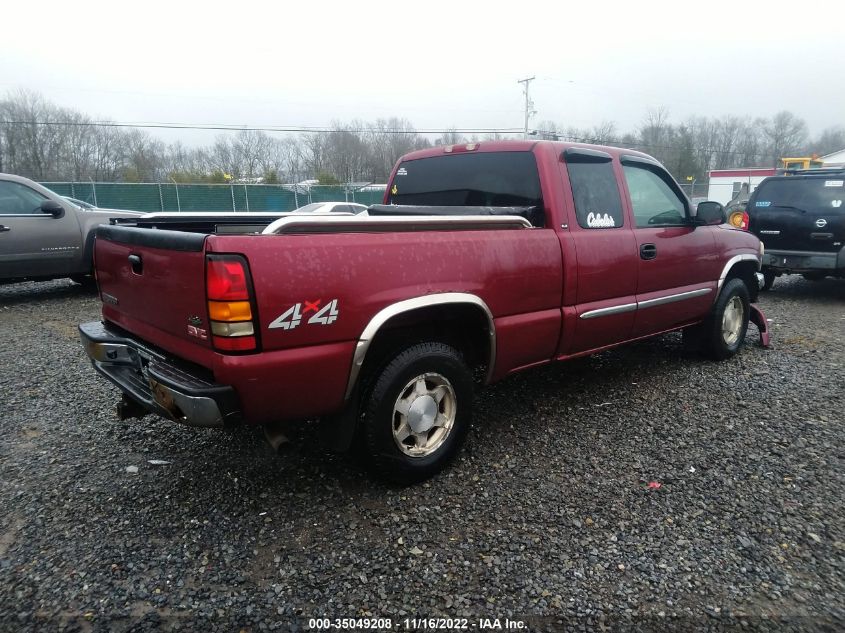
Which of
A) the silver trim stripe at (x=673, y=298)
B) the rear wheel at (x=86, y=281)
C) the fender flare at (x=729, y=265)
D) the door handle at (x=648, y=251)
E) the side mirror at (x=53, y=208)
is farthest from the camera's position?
the rear wheel at (x=86, y=281)

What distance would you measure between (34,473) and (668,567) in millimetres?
3335

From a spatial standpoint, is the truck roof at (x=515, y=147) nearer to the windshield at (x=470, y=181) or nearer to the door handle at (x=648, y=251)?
the windshield at (x=470, y=181)

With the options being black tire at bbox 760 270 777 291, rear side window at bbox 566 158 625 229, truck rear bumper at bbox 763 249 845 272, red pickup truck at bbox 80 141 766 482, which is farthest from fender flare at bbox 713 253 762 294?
black tire at bbox 760 270 777 291

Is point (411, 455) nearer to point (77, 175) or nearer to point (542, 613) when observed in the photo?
point (542, 613)

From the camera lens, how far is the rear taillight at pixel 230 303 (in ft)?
7.54

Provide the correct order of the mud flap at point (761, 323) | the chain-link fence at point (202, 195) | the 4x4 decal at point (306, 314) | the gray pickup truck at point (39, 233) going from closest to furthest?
the 4x4 decal at point (306, 314) → the mud flap at point (761, 323) → the gray pickup truck at point (39, 233) → the chain-link fence at point (202, 195)

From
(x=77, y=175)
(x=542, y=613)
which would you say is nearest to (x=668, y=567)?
(x=542, y=613)

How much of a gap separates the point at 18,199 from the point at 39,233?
563 millimetres

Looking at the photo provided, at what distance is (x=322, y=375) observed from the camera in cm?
258

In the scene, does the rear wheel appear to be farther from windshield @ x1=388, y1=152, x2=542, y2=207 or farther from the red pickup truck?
windshield @ x1=388, y1=152, x2=542, y2=207

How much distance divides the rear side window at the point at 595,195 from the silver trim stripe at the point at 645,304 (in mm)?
563

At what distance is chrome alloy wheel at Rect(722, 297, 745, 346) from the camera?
211 inches

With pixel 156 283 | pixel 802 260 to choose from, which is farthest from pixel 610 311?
pixel 802 260

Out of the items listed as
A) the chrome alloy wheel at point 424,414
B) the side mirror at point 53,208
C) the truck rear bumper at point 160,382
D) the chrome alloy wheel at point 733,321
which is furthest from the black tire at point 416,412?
the side mirror at point 53,208
